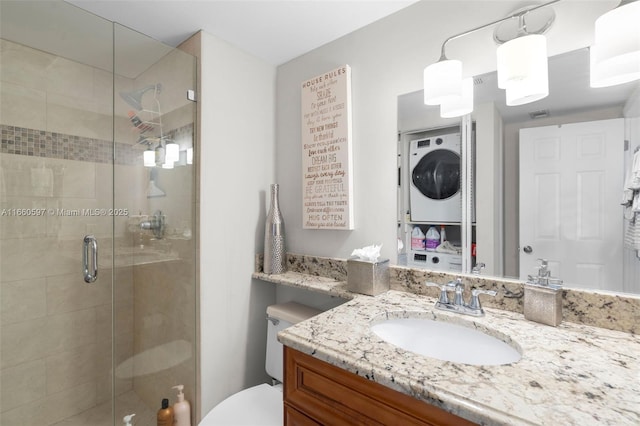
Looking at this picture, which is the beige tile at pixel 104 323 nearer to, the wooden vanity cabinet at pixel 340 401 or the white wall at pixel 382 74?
the white wall at pixel 382 74

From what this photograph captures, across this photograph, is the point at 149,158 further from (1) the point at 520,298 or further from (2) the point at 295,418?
(1) the point at 520,298

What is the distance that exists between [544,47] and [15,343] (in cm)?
253

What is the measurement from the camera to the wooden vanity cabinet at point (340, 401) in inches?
25.2

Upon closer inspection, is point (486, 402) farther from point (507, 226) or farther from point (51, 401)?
point (51, 401)

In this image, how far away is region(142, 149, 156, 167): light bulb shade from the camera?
5.01 feet

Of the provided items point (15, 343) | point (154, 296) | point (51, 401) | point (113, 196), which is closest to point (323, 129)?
point (113, 196)

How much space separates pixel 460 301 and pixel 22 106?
6.66 feet

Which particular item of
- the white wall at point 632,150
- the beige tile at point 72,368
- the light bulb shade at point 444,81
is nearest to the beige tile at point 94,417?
Result: the beige tile at point 72,368

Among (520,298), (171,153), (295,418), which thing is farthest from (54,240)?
(520,298)

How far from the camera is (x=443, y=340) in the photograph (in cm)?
102

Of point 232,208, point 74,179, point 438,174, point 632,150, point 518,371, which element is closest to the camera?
point 518,371

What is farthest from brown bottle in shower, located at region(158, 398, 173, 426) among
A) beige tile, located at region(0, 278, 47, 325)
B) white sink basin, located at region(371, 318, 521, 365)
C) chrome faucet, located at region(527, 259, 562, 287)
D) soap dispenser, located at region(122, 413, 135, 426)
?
chrome faucet, located at region(527, 259, 562, 287)

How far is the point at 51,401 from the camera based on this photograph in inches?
61.5

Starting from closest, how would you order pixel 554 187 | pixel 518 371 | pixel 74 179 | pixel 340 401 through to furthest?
pixel 518 371
pixel 340 401
pixel 554 187
pixel 74 179
